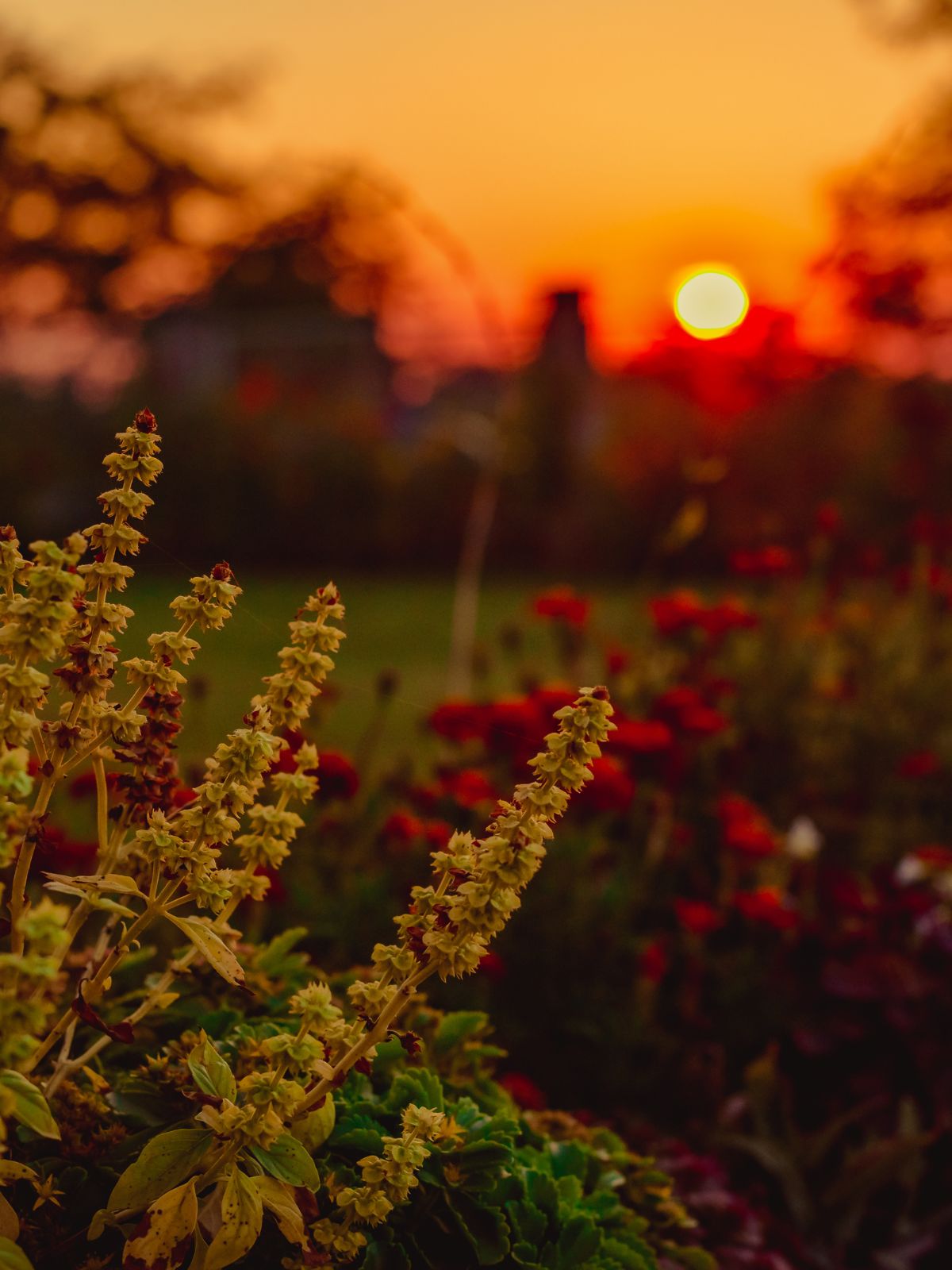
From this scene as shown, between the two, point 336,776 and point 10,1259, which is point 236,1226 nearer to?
point 10,1259

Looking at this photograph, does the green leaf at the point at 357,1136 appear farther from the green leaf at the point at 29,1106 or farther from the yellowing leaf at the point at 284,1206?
the green leaf at the point at 29,1106

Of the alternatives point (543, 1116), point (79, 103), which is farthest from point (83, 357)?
point (543, 1116)

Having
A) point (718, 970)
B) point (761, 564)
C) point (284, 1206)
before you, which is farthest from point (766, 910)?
point (284, 1206)

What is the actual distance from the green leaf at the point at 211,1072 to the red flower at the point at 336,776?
1304mm

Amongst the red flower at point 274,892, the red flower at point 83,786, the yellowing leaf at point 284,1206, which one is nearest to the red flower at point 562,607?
the red flower at point 274,892

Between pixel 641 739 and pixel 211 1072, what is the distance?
193 centimetres

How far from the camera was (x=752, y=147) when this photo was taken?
9.90m

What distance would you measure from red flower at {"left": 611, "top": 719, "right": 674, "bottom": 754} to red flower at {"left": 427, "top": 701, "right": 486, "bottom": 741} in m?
0.33

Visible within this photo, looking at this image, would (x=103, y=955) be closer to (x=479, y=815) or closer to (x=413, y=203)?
(x=479, y=815)

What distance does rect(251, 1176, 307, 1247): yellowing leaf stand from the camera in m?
1.31

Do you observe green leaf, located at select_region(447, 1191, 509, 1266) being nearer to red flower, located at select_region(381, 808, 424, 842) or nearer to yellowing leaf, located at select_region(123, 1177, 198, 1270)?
yellowing leaf, located at select_region(123, 1177, 198, 1270)

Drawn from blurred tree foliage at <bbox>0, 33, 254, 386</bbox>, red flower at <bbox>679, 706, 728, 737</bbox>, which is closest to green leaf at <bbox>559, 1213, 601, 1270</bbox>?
red flower at <bbox>679, 706, 728, 737</bbox>

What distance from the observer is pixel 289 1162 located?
1339 mm

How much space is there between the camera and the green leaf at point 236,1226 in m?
1.27
